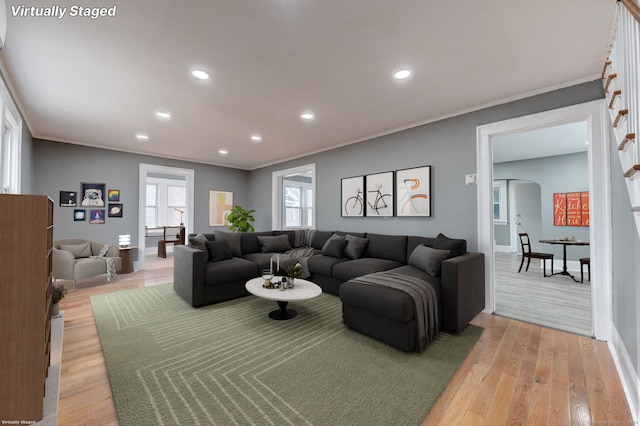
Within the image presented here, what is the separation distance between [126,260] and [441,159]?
6026mm

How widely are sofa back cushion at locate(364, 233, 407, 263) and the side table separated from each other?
469 centimetres

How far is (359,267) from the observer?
362 centimetres

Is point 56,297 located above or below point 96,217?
below

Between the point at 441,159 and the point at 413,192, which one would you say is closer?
the point at 441,159

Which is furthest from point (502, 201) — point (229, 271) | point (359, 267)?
point (229, 271)

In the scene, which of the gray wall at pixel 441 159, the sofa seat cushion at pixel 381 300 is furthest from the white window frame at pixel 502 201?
the sofa seat cushion at pixel 381 300

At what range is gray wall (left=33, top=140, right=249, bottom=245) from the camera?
4.83 m

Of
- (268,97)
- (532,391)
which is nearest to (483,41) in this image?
(268,97)

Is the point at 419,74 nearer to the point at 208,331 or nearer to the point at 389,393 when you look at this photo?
the point at 389,393

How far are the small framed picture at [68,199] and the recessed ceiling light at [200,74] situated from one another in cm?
428

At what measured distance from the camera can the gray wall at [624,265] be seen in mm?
1749

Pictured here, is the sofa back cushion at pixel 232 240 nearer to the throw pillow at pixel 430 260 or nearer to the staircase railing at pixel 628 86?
the throw pillow at pixel 430 260

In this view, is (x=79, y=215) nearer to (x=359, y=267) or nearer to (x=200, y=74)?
(x=200, y=74)

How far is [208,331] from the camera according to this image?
270cm
